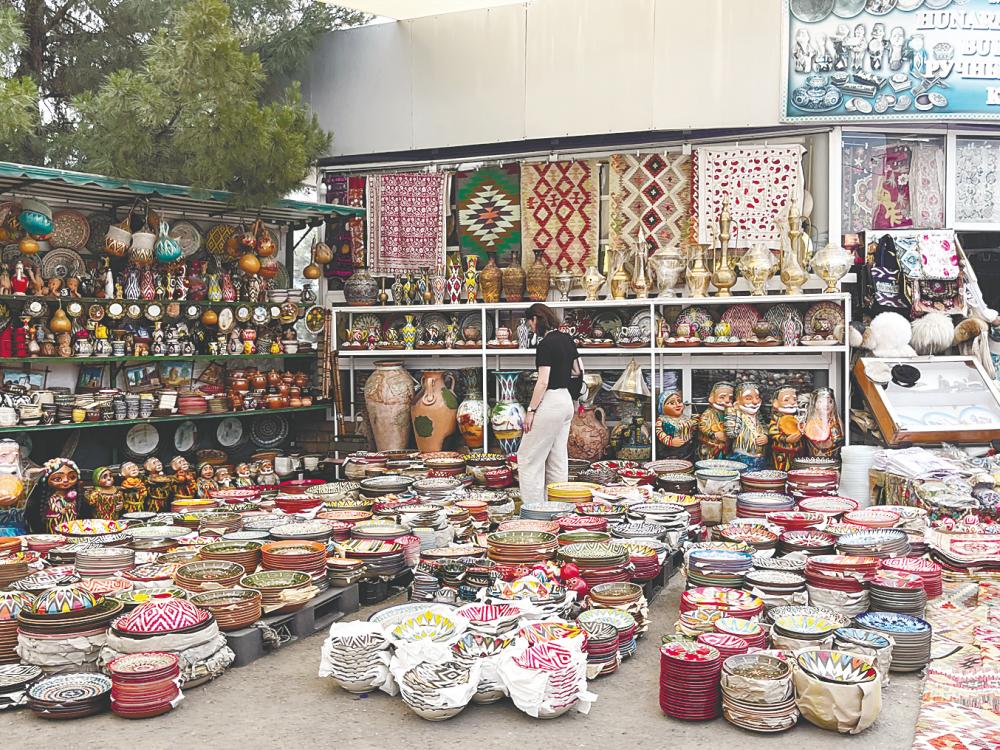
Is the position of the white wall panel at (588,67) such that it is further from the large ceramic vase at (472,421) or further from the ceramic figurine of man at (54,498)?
the ceramic figurine of man at (54,498)

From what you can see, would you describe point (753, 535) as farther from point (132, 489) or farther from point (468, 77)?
point (468, 77)

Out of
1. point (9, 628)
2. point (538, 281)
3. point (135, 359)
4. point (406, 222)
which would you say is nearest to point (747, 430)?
point (538, 281)

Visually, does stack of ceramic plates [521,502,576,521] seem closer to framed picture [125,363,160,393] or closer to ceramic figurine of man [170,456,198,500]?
ceramic figurine of man [170,456,198,500]

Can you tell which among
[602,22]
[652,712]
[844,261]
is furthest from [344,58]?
[652,712]

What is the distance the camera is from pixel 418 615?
141 inches

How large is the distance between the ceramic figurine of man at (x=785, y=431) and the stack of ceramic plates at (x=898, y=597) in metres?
3.16

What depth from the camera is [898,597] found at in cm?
376

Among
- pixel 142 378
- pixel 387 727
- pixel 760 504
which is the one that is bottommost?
pixel 387 727

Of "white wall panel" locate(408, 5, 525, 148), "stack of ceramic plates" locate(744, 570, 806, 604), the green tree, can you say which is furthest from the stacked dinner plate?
"white wall panel" locate(408, 5, 525, 148)

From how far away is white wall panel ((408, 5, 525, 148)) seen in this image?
834cm

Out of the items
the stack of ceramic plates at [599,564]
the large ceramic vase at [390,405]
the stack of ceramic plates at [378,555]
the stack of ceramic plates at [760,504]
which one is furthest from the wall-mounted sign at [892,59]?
the stack of ceramic plates at [378,555]

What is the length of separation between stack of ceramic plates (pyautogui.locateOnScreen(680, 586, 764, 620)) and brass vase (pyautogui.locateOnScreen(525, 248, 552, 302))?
4477mm

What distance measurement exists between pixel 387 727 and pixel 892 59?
6360 millimetres

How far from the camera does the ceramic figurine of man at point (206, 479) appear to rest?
745 centimetres
